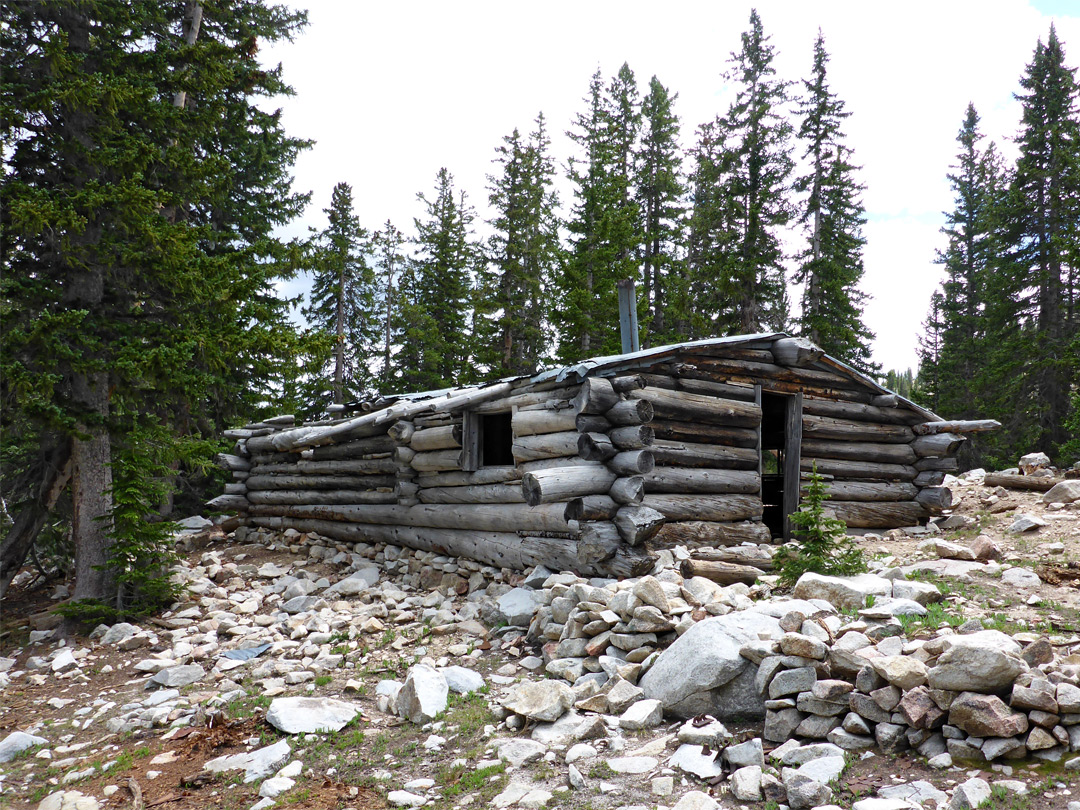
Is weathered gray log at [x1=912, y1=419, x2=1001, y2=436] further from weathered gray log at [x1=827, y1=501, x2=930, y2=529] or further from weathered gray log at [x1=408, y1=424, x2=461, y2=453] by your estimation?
weathered gray log at [x1=408, y1=424, x2=461, y2=453]

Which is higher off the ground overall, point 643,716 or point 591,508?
point 591,508

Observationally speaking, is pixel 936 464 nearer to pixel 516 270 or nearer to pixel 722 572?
pixel 722 572

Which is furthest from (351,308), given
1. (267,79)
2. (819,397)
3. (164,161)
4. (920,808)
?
(920,808)

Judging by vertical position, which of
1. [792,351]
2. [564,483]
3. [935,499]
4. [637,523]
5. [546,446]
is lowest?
[935,499]

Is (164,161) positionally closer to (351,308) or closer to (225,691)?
(225,691)

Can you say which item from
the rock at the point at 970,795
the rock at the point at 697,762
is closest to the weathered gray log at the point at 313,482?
the rock at the point at 697,762

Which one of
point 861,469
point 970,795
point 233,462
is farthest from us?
point 233,462

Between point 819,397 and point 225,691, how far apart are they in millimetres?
10315

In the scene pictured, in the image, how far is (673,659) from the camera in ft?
16.1

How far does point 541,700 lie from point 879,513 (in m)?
9.24

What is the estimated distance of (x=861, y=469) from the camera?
1177 centimetres

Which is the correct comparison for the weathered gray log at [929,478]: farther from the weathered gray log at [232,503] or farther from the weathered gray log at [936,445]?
the weathered gray log at [232,503]

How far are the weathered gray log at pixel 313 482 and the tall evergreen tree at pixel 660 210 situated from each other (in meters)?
15.7

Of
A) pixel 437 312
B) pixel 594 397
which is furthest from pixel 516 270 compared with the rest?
pixel 594 397
